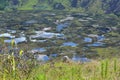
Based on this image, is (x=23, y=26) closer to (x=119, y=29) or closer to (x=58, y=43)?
(x=58, y=43)

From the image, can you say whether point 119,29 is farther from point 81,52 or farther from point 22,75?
point 22,75

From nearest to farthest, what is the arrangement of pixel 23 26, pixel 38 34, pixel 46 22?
pixel 38 34 → pixel 23 26 → pixel 46 22

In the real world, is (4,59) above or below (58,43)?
above

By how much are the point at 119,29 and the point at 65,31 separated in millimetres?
30896

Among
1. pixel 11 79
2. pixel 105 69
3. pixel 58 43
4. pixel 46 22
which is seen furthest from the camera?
pixel 46 22

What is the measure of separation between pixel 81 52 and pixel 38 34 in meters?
40.4

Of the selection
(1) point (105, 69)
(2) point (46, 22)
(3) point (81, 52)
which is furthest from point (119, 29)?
(1) point (105, 69)

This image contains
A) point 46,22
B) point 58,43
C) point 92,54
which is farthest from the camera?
point 46,22

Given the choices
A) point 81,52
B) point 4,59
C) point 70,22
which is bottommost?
point 70,22

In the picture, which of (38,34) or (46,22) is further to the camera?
(46,22)

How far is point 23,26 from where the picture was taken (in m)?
170

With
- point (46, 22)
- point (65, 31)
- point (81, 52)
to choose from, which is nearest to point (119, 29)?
point (65, 31)

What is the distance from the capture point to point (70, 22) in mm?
192500

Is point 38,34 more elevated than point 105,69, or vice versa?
point 105,69
